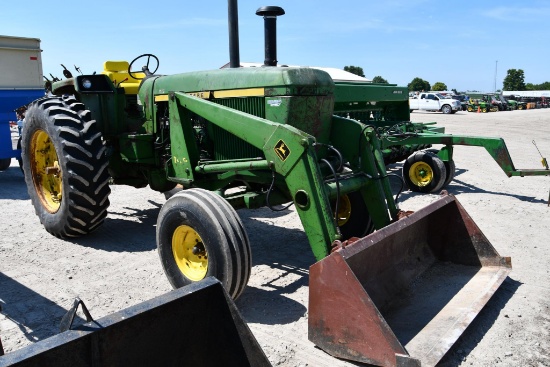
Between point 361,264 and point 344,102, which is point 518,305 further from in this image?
point 344,102

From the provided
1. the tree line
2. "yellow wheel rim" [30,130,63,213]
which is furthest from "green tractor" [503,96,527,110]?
"yellow wheel rim" [30,130,63,213]

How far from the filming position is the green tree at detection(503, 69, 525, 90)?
243ft

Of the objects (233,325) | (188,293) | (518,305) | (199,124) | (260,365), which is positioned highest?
(199,124)

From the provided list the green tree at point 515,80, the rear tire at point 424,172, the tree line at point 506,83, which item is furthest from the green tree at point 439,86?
the rear tire at point 424,172

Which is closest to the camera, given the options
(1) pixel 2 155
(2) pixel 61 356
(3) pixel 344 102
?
(2) pixel 61 356

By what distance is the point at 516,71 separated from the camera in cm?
7394

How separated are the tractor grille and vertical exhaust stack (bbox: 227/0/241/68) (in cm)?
194

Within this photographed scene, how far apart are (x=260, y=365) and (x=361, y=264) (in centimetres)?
118

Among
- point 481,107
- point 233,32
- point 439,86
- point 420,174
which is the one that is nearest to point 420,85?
point 439,86

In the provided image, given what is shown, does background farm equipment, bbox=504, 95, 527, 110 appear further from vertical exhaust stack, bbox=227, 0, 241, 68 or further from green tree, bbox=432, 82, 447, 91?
vertical exhaust stack, bbox=227, 0, 241, 68

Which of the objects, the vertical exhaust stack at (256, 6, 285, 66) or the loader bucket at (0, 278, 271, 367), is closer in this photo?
the loader bucket at (0, 278, 271, 367)

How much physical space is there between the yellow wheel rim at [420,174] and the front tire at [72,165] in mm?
4964

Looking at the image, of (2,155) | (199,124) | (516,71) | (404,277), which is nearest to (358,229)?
(404,277)

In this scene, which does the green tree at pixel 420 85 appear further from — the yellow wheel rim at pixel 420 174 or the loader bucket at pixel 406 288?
the loader bucket at pixel 406 288
